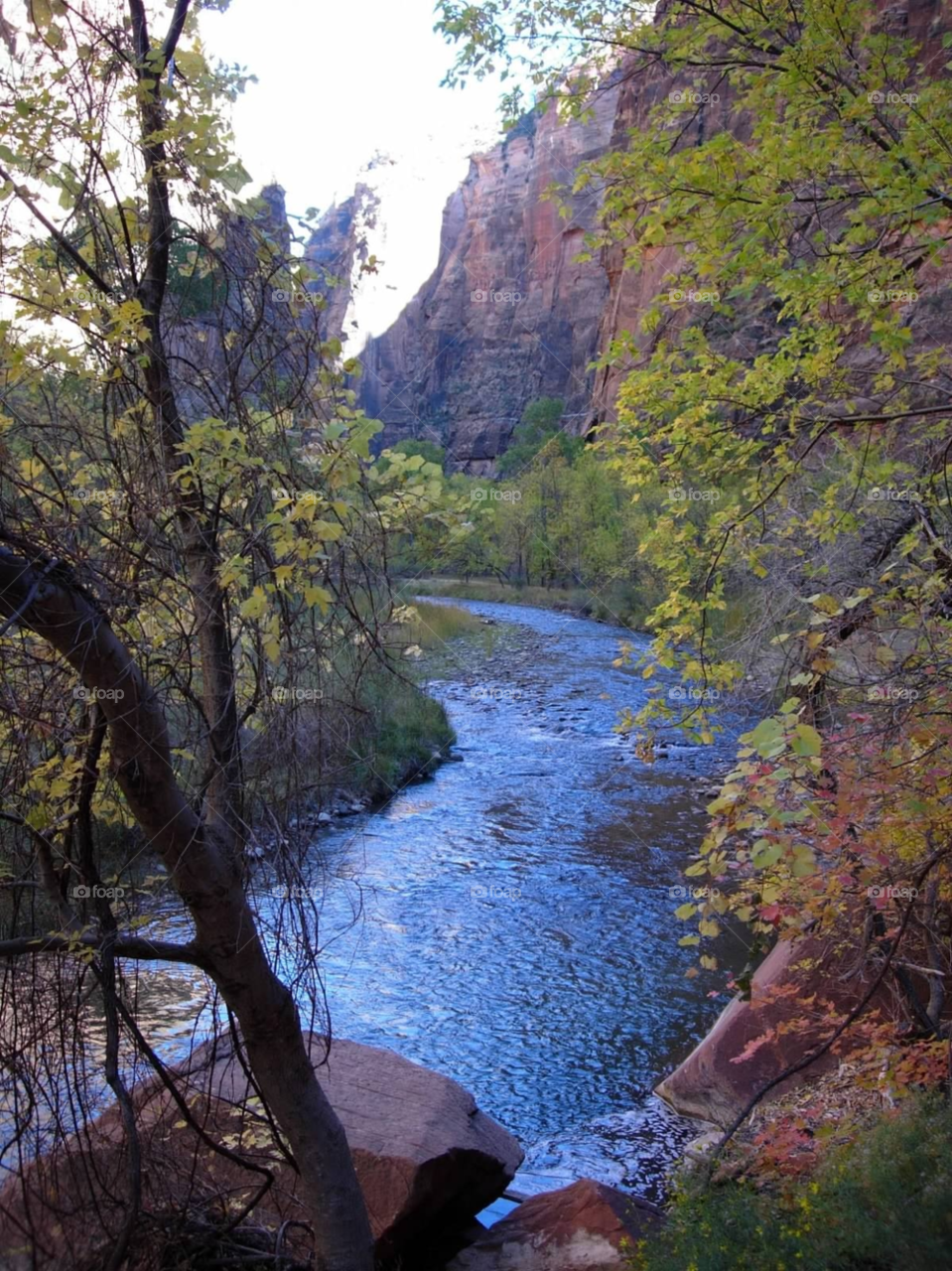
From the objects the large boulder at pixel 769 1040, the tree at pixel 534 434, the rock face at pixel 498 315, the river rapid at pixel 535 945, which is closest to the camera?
the large boulder at pixel 769 1040

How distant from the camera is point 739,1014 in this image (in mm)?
6555

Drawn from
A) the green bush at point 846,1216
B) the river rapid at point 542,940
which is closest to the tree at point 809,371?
the green bush at point 846,1216

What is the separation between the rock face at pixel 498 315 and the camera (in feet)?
267

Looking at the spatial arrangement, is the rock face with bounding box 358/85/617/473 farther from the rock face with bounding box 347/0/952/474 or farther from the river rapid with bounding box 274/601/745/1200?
the river rapid with bounding box 274/601/745/1200

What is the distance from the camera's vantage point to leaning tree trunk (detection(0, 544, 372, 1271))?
2.61 m

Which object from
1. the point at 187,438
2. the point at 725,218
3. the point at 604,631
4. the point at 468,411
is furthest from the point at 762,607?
the point at 468,411

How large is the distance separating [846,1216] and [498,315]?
92.7m

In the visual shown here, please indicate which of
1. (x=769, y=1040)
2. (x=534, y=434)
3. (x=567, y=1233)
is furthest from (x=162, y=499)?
(x=534, y=434)

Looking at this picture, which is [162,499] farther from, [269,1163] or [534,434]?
[534,434]

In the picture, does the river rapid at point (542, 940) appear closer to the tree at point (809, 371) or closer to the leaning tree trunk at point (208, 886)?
the leaning tree trunk at point (208, 886)

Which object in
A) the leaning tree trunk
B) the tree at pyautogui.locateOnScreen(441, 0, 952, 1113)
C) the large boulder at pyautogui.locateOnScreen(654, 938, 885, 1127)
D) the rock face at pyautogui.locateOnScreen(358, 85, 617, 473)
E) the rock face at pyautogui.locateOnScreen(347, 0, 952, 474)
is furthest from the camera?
the rock face at pyautogui.locateOnScreen(358, 85, 617, 473)

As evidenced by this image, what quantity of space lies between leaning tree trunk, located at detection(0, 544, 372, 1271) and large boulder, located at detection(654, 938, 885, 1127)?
3.11m

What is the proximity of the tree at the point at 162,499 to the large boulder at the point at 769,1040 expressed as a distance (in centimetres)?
361

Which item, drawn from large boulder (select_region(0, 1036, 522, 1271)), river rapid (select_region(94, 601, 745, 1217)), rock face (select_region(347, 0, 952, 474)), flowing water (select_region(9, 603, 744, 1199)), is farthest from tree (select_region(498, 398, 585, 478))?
large boulder (select_region(0, 1036, 522, 1271))
